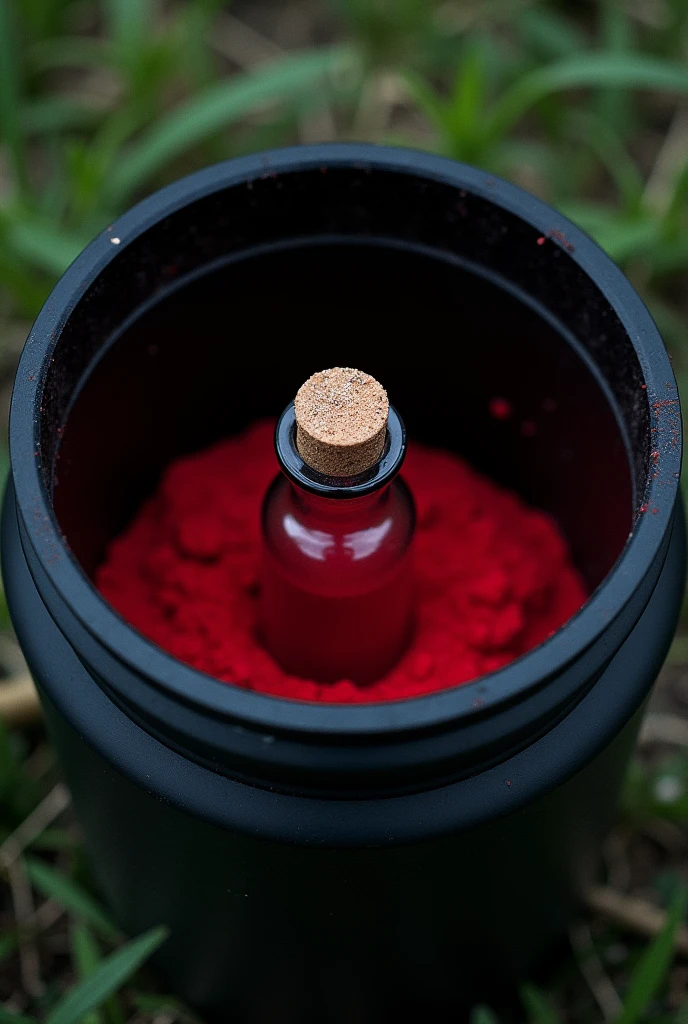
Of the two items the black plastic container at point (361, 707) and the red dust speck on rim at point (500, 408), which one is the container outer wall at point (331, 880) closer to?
the black plastic container at point (361, 707)

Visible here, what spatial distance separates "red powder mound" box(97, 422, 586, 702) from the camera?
891mm

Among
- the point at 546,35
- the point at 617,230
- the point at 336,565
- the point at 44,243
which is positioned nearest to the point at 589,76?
the point at 617,230

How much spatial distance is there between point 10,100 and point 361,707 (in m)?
0.97

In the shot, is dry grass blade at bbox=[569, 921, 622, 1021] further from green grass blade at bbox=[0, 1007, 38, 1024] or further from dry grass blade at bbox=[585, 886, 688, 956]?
green grass blade at bbox=[0, 1007, 38, 1024]

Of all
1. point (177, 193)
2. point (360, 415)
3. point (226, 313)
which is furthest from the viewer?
point (226, 313)

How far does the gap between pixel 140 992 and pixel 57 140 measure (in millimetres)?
1048

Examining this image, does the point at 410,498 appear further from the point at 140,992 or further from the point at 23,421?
the point at 140,992

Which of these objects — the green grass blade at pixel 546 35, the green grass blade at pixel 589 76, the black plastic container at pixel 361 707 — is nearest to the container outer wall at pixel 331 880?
the black plastic container at pixel 361 707

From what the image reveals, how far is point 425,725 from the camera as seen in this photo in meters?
0.62

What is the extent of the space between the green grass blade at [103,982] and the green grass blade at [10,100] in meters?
0.87

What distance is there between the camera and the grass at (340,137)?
1.10 m

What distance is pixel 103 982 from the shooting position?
0.89 m

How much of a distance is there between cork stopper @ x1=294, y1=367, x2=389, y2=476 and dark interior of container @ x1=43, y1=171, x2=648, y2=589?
0.17 metres

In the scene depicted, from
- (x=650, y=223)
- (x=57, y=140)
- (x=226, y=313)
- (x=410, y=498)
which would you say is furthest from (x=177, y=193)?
(x=57, y=140)
